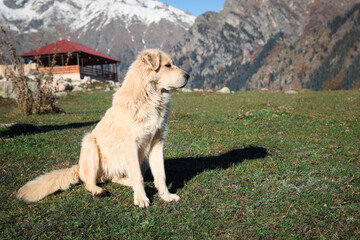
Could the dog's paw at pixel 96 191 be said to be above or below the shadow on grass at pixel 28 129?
above

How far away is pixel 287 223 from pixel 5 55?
1397 cm

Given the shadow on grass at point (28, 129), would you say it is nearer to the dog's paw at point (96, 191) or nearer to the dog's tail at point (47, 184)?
the dog's tail at point (47, 184)

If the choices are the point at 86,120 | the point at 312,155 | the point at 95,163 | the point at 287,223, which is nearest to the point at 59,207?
the point at 95,163

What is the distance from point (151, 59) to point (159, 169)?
6.00ft

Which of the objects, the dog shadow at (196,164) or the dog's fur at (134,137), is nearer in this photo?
the dog's fur at (134,137)

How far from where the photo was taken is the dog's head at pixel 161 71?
14.3 feet

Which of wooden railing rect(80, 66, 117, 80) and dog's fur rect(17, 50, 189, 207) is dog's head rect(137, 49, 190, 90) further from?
wooden railing rect(80, 66, 117, 80)

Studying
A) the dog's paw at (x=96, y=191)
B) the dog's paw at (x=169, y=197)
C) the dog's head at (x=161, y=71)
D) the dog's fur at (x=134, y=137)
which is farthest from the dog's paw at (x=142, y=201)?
the dog's head at (x=161, y=71)

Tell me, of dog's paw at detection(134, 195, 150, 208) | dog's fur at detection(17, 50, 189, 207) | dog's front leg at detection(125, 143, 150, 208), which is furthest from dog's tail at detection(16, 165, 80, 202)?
dog's paw at detection(134, 195, 150, 208)

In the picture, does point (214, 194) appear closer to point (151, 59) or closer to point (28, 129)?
point (151, 59)

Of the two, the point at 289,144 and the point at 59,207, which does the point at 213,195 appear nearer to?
the point at 59,207

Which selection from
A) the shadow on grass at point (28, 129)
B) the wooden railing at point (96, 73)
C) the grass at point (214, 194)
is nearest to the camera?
the grass at point (214, 194)

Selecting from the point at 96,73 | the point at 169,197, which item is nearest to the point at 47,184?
the point at 169,197

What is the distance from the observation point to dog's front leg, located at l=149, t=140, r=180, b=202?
4.35 meters
